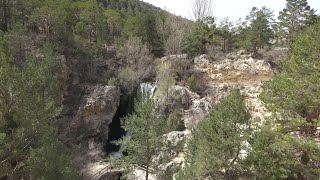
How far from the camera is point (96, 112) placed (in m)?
34.5

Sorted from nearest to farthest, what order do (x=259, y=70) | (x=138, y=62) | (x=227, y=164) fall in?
1. (x=227, y=164)
2. (x=259, y=70)
3. (x=138, y=62)

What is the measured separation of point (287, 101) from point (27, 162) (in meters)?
12.9

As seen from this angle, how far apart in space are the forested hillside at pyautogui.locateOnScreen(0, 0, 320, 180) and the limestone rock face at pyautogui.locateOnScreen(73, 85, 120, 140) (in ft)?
0.41

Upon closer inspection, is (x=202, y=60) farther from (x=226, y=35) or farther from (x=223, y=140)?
(x=223, y=140)

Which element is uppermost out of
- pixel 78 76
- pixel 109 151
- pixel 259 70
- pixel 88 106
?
pixel 259 70

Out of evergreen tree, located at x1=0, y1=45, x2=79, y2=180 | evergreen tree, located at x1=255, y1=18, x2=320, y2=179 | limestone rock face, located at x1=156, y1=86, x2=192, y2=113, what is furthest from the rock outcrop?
evergreen tree, located at x1=255, y1=18, x2=320, y2=179

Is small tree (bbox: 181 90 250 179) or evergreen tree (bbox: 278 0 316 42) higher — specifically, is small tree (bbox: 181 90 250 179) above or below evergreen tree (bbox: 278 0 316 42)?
below

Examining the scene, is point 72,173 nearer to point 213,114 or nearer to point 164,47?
point 213,114

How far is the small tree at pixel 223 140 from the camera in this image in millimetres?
17125

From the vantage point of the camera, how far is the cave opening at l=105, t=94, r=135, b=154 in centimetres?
3504

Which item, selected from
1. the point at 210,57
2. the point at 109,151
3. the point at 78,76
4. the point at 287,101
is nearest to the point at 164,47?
the point at 210,57

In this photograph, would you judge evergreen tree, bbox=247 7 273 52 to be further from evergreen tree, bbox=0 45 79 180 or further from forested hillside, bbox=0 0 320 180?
evergreen tree, bbox=0 45 79 180

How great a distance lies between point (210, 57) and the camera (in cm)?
4000

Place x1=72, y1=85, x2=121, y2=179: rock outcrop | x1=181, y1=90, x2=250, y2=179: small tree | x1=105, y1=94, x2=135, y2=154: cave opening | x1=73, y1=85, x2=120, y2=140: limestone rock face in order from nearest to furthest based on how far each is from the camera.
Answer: x1=181, y1=90, x2=250, y2=179: small tree, x1=72, y1=85, x2=121, y2=179: rock outcrop, x1=73, y1=85, x2=120, y2=140: limestone rock face, x1=105, y1=94, x2=135, y2=154: cave opening
